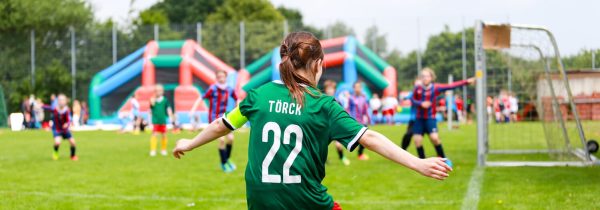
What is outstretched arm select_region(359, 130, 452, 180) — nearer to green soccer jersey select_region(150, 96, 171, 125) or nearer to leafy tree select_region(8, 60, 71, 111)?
green soccer jersey select_region(150, 96, 171, 125)

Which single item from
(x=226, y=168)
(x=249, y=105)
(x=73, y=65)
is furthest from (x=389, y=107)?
(x=249, y=105)

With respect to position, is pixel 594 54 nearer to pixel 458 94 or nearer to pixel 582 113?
pixel 582 113

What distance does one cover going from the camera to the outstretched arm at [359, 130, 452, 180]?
3.18m

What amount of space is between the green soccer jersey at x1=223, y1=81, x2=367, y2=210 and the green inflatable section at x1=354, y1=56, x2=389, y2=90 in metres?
33.2

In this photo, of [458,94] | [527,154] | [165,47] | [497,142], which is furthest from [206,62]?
[527,154]

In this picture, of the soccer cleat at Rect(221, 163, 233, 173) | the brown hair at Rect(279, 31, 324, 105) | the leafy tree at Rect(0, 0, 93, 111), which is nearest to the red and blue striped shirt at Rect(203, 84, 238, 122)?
the soccer cleat at Rect(221, 163, 233, 173)

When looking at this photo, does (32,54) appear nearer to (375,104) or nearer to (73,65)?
(73,65)

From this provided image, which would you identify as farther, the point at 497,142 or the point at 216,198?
the point at 497,142

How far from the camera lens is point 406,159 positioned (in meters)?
3.25

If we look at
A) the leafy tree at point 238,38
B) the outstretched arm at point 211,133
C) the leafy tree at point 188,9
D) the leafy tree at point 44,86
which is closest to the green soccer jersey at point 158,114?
the outstretched arm at point 211,133

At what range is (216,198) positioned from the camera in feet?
28.7

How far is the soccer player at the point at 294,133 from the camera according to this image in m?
3.48

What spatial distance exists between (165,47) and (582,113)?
2791cm

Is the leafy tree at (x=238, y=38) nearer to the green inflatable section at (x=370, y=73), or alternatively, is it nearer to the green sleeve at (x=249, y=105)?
the green inflatable section at (x=370, y=73)
